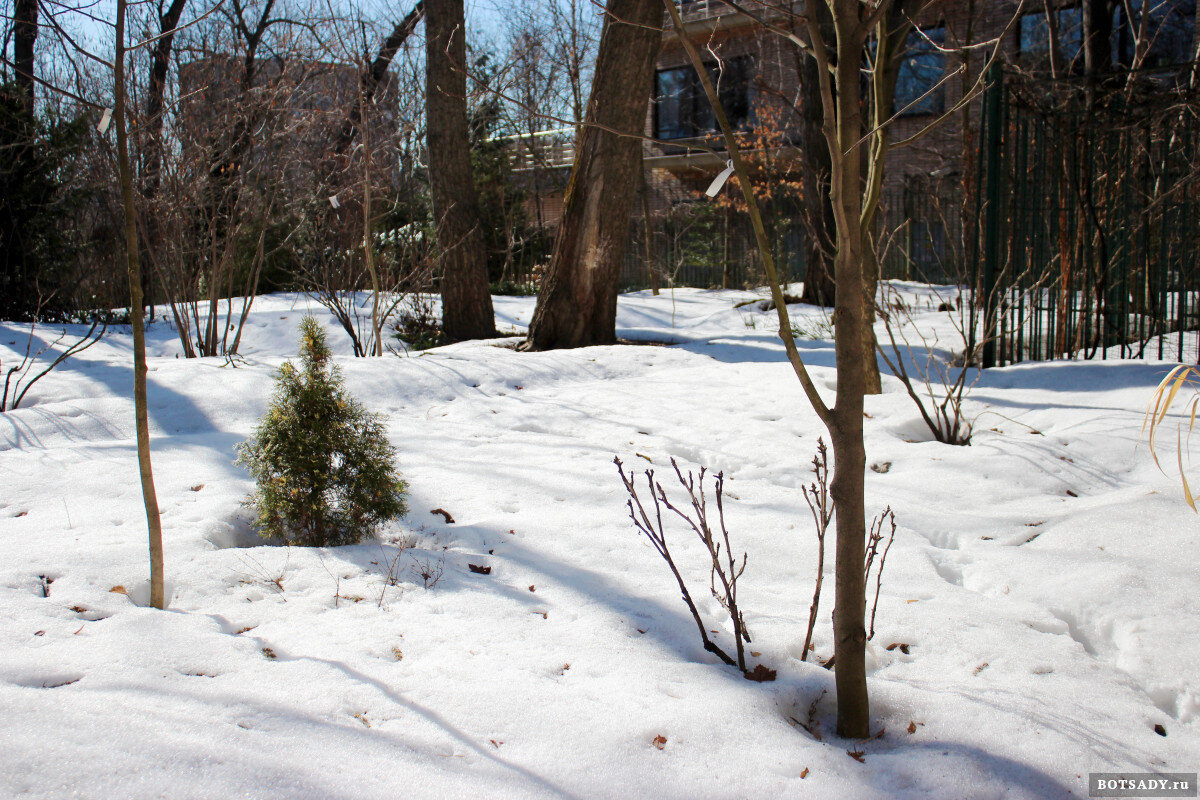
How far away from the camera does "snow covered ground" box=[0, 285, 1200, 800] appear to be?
153 centimetres

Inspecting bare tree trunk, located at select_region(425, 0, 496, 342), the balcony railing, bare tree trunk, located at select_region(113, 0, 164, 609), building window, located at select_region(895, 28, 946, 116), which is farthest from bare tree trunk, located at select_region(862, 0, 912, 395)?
the balcony railing

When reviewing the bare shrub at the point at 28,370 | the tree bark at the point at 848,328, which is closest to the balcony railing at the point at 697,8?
the bare shrub at the point at 28,370

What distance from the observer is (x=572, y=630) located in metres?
2.21

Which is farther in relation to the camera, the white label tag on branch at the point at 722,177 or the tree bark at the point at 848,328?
the white label tag on branch at the point at 722,177

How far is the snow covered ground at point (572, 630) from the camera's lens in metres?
1.53

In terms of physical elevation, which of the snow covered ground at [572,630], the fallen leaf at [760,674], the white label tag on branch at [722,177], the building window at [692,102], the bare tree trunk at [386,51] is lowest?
the fallen leaf at [760,674]

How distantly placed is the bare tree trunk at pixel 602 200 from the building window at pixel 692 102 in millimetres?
13007

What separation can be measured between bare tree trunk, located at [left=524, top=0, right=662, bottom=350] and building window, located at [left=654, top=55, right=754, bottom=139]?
13.0m

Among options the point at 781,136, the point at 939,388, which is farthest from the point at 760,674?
the point at 781,136

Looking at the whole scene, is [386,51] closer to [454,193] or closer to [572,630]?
[454,193]

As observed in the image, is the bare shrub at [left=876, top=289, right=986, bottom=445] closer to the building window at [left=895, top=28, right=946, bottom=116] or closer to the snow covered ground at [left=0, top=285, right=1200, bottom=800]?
the snow covered ground at [left=0, top=285, right=1200, bottom=800]

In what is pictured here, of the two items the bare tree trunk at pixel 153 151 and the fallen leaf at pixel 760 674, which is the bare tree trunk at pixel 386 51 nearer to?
the bare tree trunk at pixel 153 151

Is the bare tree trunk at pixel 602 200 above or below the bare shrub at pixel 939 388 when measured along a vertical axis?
above

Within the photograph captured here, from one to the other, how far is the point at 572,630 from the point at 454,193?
7409 millimetres
